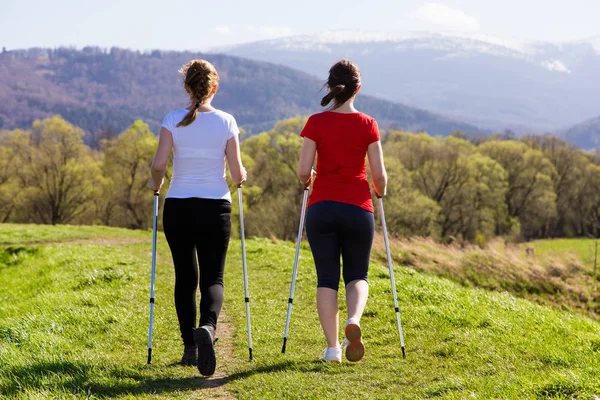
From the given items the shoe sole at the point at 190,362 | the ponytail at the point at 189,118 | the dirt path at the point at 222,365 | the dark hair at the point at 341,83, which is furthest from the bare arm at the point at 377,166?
the shoe sole at the point at 190,362

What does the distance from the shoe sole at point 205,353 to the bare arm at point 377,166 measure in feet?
7.74

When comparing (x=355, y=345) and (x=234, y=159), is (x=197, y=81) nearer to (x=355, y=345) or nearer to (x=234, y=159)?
(x=234, y=159)

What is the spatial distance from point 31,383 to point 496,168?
6425 cm

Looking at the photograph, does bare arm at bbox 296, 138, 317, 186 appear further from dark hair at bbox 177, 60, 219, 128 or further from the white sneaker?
the white sneaker

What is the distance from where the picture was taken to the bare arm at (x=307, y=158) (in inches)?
243

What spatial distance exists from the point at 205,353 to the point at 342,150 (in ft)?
7.82

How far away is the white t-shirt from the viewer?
6094 millimetres

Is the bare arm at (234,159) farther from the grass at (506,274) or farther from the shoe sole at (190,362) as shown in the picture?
the grass at (506,274)

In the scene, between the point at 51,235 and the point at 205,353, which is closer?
the point at 205,353

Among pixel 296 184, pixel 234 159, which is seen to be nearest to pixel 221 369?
pixel 234 159

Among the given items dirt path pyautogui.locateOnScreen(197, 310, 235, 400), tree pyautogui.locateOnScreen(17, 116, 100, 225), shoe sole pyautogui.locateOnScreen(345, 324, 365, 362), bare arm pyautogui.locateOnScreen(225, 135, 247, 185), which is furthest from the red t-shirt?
tree pyautogui.locateOnScreen(17, 116, 100, 225)

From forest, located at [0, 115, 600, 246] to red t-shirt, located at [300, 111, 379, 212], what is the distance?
43223 millimetres

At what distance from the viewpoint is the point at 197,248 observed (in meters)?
6.31

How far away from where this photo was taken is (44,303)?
9.73m
